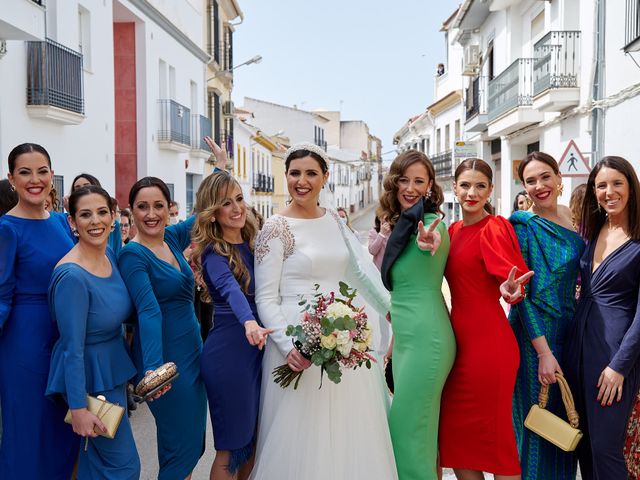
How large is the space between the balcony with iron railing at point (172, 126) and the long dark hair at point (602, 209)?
16.2 meters

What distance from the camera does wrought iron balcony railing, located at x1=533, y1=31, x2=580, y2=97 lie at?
1412 centimetres

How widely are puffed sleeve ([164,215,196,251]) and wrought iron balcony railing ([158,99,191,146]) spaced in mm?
14973

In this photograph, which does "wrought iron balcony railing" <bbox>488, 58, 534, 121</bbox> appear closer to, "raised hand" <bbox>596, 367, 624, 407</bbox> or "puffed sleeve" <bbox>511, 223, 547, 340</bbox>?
"puffed sleeve" <bbox>511, 223, 547, 340</bbox>

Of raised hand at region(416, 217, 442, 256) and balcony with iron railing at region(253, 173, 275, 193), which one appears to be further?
balcony with iron railing at region(253, 173, 275, 193)

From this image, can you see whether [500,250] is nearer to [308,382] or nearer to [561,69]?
[308,382]

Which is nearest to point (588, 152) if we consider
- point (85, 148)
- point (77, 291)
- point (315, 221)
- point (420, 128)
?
point (85, 148)

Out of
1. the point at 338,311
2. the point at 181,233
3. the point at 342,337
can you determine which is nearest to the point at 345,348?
the point at 342,337

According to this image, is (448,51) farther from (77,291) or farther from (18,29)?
(77,291)

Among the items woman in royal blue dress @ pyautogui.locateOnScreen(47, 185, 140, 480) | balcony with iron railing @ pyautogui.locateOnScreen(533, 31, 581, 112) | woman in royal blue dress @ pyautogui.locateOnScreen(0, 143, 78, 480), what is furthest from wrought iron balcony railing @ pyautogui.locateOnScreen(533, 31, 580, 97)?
woman in royal blue dress @ pyautogui.locateOnScreen(0, 143, 78, 480)

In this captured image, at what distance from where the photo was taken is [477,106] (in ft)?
77.3

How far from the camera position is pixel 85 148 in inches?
543

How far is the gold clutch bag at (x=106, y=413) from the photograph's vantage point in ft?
11.3

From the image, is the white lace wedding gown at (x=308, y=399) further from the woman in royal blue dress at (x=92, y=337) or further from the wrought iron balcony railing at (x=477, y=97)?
the wrought iron balcony railing at (x=477, y=97)

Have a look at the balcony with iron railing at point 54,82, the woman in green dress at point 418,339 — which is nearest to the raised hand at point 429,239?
the woman in green dress at point 418,339
